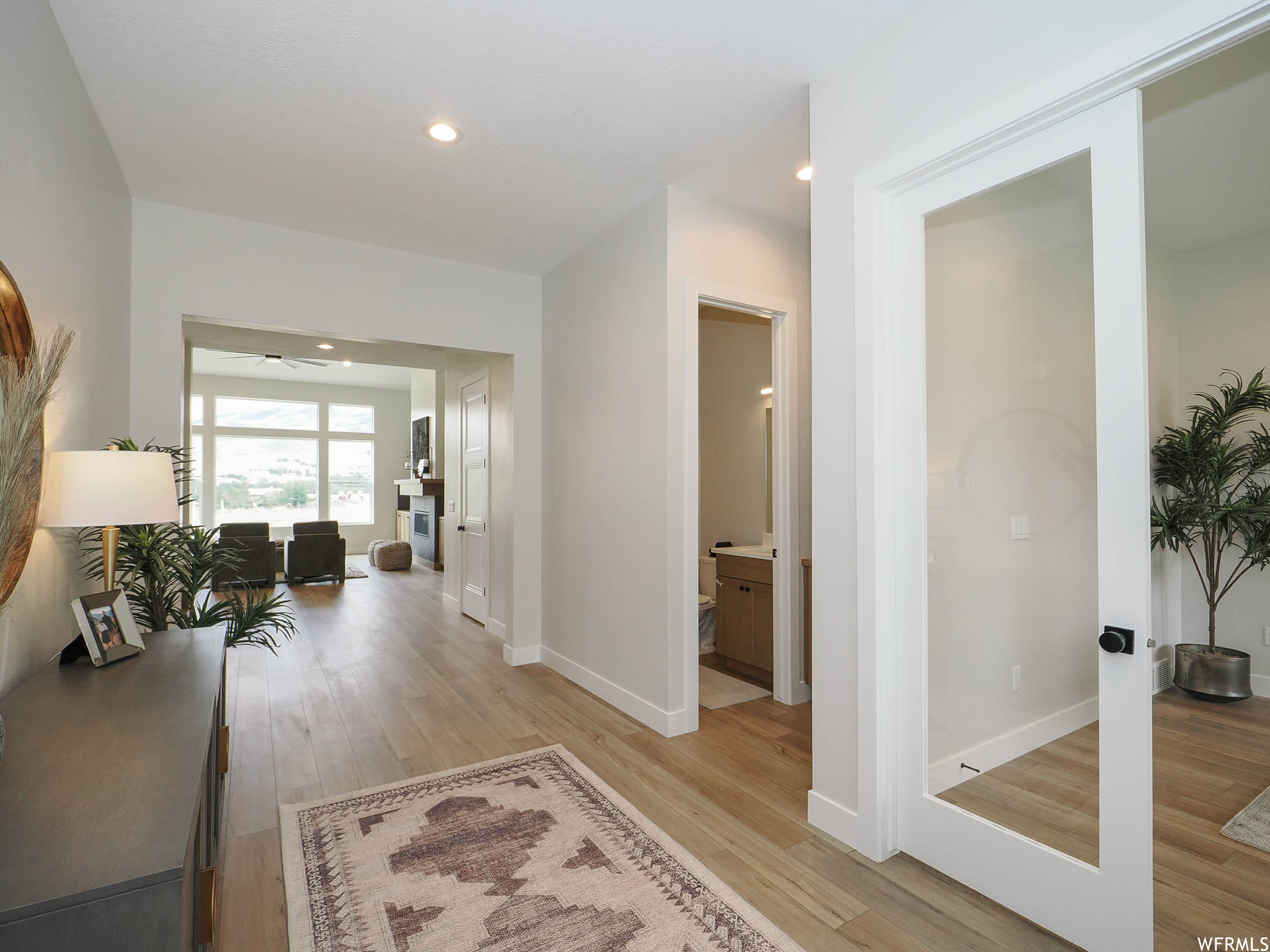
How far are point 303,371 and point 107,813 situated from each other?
10.6 m

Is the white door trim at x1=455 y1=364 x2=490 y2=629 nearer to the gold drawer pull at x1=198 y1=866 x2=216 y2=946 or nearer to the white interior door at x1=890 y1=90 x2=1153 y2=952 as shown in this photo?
the white interior door at x1=890 y1=90 x2=1153 y2=952

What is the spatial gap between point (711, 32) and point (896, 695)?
2328 mm

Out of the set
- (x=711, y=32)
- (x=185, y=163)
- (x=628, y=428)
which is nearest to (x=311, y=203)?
(x=185, y=163)

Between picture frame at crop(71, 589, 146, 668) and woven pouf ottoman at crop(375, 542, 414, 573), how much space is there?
7.47 metres

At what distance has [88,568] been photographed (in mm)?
2496

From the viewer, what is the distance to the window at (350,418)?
458 inches

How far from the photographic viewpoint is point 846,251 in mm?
2246

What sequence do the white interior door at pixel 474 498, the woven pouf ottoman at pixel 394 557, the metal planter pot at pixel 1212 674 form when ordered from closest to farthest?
the metal planter pot at pixel 1212 674, the white interior door at pixel 474 498, the woven pouf ottoman at pixel 394 557

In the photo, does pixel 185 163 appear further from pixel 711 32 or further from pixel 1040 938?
pixel 1040 938

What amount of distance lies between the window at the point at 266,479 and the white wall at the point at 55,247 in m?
A: 8.89

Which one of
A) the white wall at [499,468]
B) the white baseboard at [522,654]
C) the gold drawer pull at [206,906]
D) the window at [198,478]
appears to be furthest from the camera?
the window at [198,478]

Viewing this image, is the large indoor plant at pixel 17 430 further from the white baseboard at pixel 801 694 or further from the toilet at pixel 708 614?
the toilet at pixel 708 614

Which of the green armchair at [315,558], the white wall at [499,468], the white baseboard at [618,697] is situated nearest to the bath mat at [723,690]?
the white baseboard at [618,697]

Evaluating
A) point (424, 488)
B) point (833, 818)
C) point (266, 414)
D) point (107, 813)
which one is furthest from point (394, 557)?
point (107, 813)
